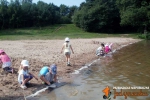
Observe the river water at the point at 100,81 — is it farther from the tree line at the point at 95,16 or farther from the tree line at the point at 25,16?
the tree line at the point at 25,16

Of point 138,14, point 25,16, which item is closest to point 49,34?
point 138,14

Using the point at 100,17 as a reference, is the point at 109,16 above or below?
above

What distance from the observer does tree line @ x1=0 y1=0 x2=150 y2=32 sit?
50.5 metres

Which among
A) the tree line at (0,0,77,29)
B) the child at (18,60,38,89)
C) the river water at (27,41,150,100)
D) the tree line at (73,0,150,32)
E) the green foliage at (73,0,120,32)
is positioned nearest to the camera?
the river water at (27,41,150,100)

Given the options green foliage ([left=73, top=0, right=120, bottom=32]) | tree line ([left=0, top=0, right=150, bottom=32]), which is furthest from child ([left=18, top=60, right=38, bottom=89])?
green foliage ([left=73, top=0, right=120, bottom=32])

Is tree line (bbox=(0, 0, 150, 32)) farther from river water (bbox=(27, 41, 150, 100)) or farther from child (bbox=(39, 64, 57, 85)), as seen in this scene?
child (bbox=(39, 64, 57, 85))

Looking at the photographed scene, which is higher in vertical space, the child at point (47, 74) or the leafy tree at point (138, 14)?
the leafy tree at point (138, 14)

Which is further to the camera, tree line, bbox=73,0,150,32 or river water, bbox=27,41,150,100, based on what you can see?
tree line, bbox=73,0,150,32

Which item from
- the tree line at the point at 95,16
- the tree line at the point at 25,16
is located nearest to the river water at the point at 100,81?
the tree line at the point at 95,16

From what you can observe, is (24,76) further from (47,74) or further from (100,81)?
(100,81)

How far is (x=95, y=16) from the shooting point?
204ft

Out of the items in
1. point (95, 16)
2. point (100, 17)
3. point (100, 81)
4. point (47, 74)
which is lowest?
point (100, 81)

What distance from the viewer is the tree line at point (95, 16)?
50.5 metres

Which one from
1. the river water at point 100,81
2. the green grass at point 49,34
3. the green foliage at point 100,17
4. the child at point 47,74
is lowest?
the green grass at point 49,34
